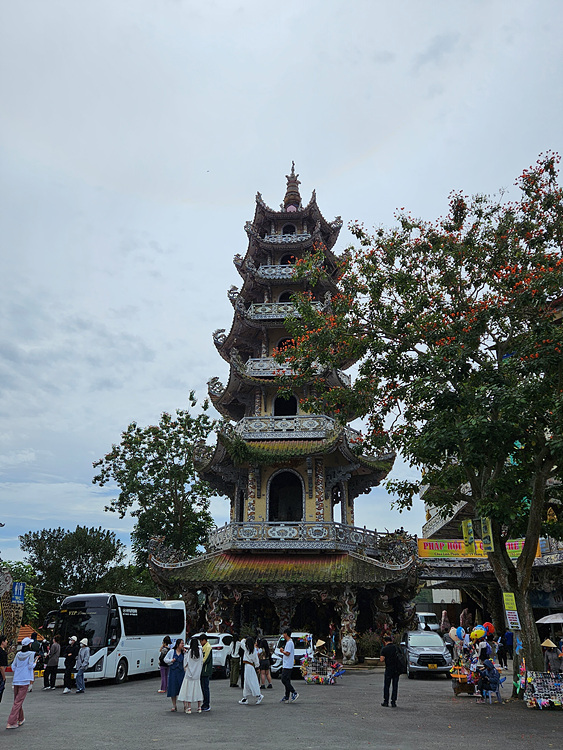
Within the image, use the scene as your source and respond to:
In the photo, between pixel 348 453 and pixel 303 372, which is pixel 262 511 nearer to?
pixel 348 453

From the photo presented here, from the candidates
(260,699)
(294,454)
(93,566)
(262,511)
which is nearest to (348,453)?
(294,454)

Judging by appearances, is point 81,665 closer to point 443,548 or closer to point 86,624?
point 86,624

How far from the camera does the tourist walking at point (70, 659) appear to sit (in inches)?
646

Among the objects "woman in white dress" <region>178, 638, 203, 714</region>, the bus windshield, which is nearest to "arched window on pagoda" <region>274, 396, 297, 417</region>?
the bus windshield

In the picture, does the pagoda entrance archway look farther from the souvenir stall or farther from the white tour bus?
the souvenir stall

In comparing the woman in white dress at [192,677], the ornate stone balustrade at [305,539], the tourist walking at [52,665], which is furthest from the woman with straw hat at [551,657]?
the tourist walking at [52,665]

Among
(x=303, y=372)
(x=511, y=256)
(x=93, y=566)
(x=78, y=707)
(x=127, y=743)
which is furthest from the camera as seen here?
(x=93, y=566)

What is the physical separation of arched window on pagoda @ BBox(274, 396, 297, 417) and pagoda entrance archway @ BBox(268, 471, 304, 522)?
9.84 ft

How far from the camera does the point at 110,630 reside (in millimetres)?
18219

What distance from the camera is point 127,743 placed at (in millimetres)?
8992

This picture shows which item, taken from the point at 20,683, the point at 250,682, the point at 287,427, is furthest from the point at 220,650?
the point at 20,683

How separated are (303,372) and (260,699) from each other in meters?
8.19

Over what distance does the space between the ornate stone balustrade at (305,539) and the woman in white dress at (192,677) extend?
39.1 feet

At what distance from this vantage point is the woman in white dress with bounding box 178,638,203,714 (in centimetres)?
1216
